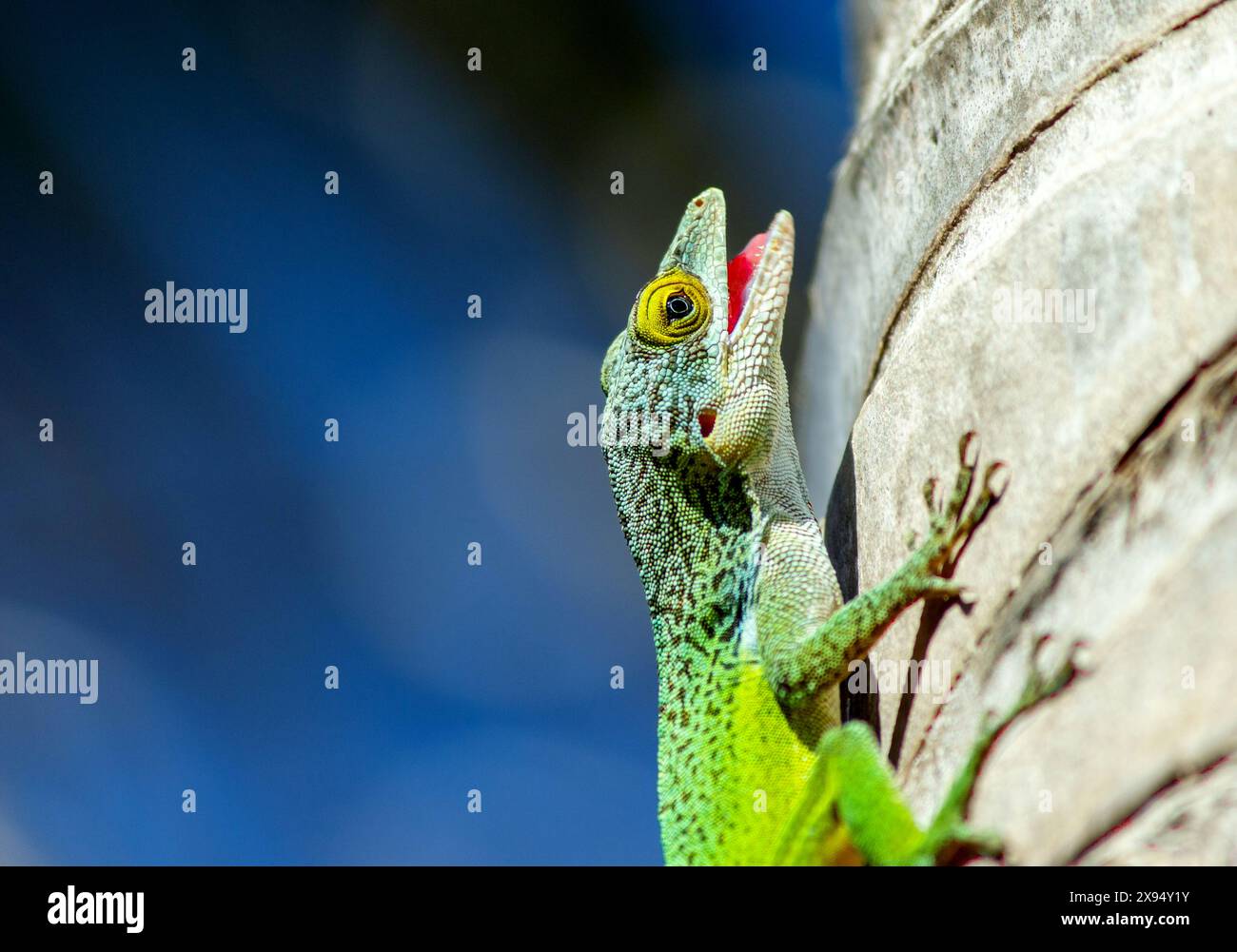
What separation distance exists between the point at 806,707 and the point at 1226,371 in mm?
1977

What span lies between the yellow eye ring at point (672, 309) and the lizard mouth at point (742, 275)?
0.15 m

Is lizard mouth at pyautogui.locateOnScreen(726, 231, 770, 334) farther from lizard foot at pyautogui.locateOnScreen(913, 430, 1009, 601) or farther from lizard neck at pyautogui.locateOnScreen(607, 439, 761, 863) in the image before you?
lizard foot at pyautogui.locateOnScreen(913, 430, 1009, 601)

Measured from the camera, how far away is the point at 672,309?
5.42m

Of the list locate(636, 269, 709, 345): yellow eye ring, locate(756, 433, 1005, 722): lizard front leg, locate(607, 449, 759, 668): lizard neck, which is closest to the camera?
locate(756, 433, 1005, 722): lizard front leg

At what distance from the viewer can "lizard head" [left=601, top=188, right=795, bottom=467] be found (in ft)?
16.6

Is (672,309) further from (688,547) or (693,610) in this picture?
(693,610)

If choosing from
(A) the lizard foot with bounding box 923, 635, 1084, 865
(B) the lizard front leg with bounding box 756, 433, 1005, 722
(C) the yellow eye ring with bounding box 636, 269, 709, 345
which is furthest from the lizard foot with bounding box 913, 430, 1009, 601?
(C) the yellow eye ring with bounding box 636, 269, 709, 345

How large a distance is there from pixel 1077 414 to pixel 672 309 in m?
2.56

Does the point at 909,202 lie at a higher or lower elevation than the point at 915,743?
higher

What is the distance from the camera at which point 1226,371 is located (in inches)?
109

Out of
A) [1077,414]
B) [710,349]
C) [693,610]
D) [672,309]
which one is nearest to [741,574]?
[693,610]

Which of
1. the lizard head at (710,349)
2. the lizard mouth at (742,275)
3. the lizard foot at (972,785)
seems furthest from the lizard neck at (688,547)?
the lizard foot at (972,785)
